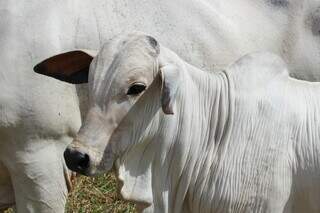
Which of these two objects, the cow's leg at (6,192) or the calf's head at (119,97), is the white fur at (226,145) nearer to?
the calf's head at (119,97)

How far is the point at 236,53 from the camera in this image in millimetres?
4059

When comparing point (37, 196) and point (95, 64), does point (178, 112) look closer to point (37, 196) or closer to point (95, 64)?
point (95, 64)

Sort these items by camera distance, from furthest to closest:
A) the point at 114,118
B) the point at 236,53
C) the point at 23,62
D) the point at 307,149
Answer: the point at 236,53 < the point at 23,62 < the point at 307,149 < the point at 114,118

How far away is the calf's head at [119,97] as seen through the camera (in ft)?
Answer: 9.31

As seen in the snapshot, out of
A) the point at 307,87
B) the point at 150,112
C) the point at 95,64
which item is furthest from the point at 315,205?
the point at 95,64

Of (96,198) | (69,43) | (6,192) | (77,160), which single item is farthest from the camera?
(96,198)

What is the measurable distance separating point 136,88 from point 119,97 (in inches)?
2.5

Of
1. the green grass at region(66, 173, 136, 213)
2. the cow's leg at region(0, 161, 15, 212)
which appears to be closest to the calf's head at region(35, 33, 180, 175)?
the cow's leg at region(0, 161, 15, 212)

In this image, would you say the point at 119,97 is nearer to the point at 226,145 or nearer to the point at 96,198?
the point at 226,145

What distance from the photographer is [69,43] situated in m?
3.78

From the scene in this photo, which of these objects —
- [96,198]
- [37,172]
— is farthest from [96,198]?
[37,172]

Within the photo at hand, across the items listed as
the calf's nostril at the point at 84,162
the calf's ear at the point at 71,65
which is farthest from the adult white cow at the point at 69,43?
the calf's nostril at the point at 84,162

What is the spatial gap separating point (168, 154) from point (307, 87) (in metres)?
0.54

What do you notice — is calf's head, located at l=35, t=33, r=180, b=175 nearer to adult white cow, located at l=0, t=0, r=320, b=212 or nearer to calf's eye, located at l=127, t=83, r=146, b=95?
calf's eye, located at l=127, t=83, r=146, b=95
